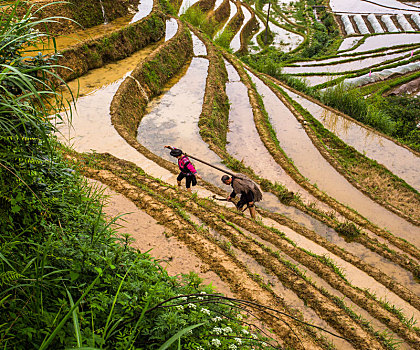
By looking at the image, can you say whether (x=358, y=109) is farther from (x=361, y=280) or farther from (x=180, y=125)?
(x=361, y=280)

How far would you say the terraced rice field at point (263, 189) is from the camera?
496cm

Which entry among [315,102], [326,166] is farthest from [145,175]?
[315,102]

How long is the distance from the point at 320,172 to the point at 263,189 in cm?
305

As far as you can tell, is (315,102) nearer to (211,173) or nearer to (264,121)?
(264,121)

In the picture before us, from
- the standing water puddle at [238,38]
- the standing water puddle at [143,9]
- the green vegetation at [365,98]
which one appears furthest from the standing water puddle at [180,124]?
the standing water puddle at [238,38]

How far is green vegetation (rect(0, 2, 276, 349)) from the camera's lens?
197cm

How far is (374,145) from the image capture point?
42.0 feet

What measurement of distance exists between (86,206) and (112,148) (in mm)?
5741

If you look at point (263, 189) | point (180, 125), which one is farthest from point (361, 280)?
point (180, 125)

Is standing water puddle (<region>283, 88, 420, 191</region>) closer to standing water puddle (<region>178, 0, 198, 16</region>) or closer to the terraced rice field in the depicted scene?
the terraced rice field

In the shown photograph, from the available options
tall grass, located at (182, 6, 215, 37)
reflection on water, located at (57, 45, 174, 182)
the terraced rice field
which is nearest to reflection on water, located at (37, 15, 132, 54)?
the terraced rice field

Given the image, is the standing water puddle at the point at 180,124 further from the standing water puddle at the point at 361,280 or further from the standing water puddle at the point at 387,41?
the standing water puddle at the point at 387,41

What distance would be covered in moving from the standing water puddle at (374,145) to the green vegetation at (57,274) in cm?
1093

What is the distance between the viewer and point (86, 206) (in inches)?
129
